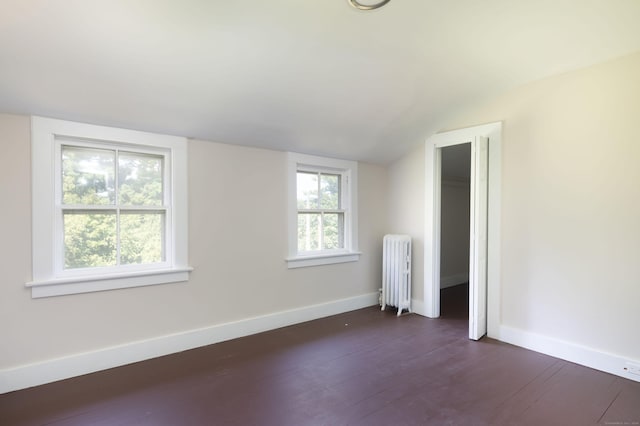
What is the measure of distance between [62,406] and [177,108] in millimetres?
2244

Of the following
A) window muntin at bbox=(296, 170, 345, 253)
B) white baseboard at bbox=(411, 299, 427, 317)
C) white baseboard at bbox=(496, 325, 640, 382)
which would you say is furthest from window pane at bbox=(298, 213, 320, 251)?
white baseboard at bbox=(496, 325, 640, 382)

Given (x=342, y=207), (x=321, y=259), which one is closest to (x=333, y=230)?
(x=342, y=207)

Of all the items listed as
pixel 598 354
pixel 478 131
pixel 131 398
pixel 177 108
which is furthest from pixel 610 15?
pixel 131 398

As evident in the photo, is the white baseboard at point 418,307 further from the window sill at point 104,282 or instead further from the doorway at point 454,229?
the window sill at point 104,282

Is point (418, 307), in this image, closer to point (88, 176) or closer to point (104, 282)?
point (104, 282)

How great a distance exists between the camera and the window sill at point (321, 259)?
379 cm

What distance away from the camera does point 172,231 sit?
300 centimetres

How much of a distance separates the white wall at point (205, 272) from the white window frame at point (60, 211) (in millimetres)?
60

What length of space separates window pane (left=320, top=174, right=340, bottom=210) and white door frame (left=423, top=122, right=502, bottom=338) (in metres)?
1.13

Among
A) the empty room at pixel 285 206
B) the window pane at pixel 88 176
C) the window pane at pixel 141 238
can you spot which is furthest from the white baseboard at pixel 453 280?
the window pane at pixel 88 176

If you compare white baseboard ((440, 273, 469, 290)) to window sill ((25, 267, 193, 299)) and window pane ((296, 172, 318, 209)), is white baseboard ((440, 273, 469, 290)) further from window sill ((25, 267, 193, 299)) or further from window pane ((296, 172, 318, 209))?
window sill ((25, 267, 193, 299))

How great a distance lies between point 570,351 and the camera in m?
2.88

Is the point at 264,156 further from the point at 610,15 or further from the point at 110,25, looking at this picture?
the point at 610,15

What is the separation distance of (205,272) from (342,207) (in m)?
1.97
